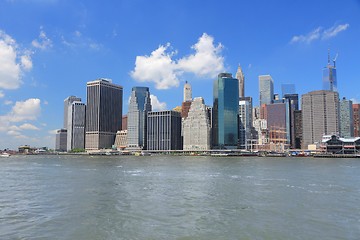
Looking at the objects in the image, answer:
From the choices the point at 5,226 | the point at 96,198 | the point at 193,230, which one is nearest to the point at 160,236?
the point at 193,230

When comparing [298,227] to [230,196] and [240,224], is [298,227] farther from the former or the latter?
[230,196]

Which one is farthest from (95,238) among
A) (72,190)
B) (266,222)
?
(72,190)

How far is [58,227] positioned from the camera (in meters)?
23.4

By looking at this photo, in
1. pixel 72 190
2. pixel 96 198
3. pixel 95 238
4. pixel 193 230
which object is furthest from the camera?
pixel 72 190

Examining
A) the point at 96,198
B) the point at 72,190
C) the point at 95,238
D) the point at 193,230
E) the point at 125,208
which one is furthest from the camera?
the point at 72,190

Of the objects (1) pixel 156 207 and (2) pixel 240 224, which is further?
(1) pixel 156 207

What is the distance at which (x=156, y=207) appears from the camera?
30.3 metres

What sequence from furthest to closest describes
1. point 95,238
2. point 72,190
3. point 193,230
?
point 72,190 < point 193,230 < point 95,238

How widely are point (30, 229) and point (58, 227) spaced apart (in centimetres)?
170

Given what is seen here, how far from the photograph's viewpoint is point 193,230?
22594 mm

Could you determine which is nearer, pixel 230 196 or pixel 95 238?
pixel 95 238

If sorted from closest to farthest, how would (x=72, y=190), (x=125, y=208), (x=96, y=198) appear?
1. (x=125, y=208)
2. (x=96, y=198)
3. (x=72, y=190)

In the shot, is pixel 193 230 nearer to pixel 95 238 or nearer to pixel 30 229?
pixel 95 238

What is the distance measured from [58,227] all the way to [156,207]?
9.15 metres
